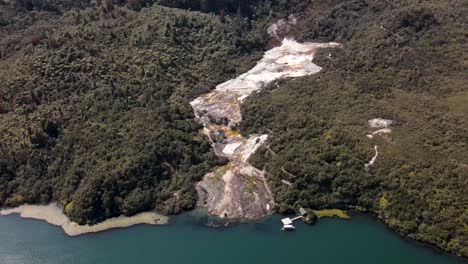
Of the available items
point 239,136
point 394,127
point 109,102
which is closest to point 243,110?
point 239,136

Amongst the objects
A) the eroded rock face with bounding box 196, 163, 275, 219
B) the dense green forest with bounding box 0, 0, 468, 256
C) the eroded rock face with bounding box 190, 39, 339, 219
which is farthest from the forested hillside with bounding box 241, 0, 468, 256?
the eroded rock face with bounding box 190, 39, 339, 219

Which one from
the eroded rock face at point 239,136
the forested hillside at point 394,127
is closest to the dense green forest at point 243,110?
the forested hillside at point 394,127

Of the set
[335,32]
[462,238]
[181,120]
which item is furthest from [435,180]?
[335,32]

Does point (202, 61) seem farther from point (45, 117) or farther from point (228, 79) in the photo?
point (45, 117)

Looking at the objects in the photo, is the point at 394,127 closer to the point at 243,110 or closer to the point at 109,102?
the point at 243,110

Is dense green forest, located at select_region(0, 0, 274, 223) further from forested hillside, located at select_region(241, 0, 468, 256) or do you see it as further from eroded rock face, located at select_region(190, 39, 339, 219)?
forested hillside, located at select_region(241, 0, 468, 256)
